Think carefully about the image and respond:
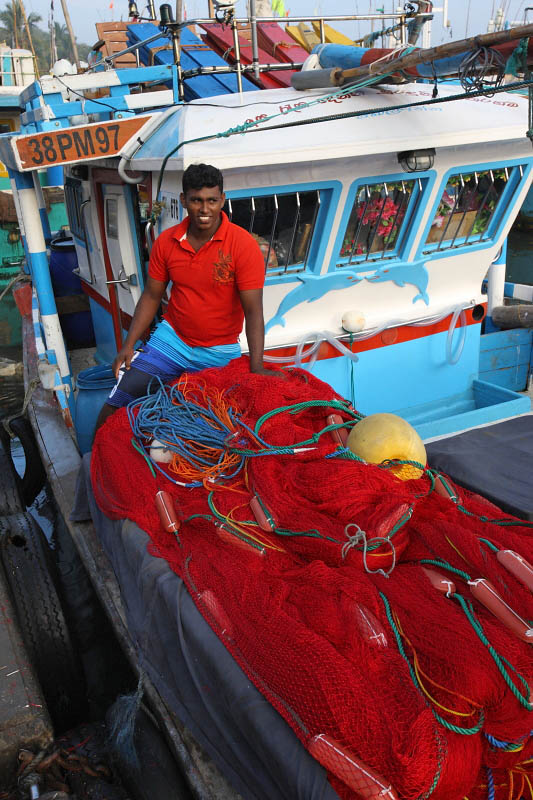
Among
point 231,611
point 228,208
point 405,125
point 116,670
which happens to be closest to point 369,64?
point 405,125

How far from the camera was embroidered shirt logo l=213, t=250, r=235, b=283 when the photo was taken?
364 cm

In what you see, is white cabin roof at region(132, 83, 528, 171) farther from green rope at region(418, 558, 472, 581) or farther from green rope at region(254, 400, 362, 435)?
green rope at region(418, 558, 472, 581)

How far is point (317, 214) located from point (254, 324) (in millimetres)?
1447

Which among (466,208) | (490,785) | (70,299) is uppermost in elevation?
(466,208)

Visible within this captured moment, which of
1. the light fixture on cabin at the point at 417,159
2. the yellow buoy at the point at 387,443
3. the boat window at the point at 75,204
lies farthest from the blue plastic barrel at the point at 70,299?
the yellow buoy at the point at 387,443

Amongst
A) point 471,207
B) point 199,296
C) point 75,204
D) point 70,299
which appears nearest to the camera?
point 199,296

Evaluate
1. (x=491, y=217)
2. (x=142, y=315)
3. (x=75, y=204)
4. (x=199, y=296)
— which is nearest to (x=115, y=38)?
(x=75, y=204)

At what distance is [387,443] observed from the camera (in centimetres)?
308

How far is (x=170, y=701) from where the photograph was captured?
2.65m

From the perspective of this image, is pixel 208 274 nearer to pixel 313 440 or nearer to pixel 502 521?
pixel 313 440

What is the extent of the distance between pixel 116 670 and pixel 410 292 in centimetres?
372

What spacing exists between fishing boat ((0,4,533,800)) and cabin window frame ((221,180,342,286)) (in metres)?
0.02

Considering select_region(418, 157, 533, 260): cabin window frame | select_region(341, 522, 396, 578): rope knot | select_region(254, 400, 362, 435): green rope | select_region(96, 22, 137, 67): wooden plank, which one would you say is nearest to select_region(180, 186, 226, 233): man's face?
select_region(254, 400, 362, 435): green rope

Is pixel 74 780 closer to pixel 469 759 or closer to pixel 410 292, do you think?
pixel 469 759
